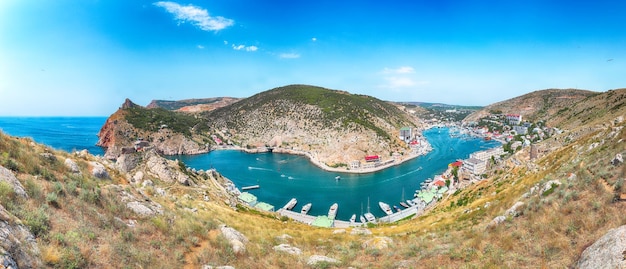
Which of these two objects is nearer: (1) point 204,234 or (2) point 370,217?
(1) point 204,234

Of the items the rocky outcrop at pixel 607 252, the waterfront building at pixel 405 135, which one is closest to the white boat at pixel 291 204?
the rocky outcrop at pixel 607 252

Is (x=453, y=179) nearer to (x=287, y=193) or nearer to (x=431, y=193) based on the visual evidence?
(x=431, y=193)

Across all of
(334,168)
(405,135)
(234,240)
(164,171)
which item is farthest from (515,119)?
(234,240)

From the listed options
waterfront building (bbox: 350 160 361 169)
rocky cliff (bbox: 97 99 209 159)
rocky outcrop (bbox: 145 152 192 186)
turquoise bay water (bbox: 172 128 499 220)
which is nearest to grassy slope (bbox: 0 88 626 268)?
rocky outcrop (bbox: 145 152 192 186)

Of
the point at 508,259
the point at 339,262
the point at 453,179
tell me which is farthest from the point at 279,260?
the point at 453,179

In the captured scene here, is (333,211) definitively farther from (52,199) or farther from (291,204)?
(52,199)
